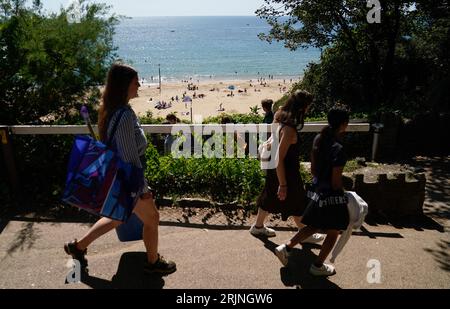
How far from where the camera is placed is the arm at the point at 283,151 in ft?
12.8

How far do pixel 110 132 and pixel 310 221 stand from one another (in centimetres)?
194

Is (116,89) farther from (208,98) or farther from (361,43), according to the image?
(208,98)

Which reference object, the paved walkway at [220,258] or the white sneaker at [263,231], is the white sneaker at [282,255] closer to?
the paved walkway at [220,258]

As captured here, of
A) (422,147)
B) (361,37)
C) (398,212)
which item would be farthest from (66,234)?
(361,37)

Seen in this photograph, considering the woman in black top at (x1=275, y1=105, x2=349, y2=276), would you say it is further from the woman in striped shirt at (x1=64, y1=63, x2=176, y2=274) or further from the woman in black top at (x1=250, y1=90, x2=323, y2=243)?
the woman in striped shirt at (x1=64, y1=63, x2=176, y2=274)

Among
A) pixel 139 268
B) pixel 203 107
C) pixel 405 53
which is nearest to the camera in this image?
pixel 139 268

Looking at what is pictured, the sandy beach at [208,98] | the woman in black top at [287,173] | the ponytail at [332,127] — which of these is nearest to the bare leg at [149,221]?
the woman in black top at [287,173]

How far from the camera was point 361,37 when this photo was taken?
14570 mm

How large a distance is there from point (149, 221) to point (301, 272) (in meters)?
1.52

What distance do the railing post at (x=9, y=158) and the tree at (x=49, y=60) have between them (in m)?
1.08

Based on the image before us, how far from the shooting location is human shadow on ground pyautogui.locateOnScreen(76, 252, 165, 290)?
11.7ft

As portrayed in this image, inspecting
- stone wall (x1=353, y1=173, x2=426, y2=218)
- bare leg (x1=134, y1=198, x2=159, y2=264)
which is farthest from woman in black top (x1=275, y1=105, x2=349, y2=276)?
stone wall (x1=353, y1=173, x2=426, y2=218)

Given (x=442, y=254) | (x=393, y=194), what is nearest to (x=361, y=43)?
(x=393, y=194)
